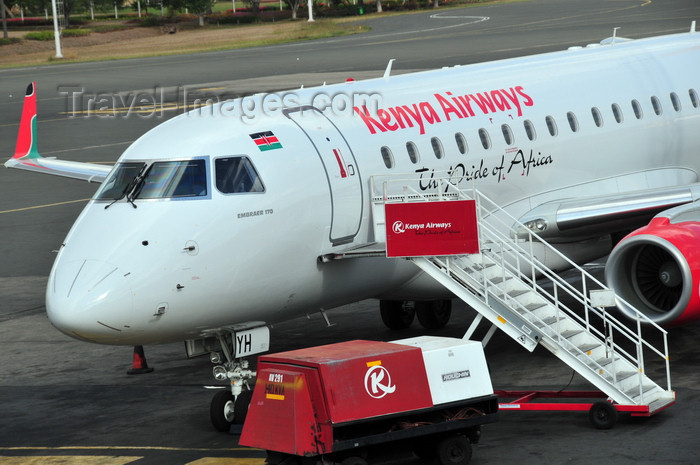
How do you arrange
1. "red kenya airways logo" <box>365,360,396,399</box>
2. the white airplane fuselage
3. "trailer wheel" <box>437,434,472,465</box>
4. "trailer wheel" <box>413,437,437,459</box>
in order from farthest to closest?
1. the white airplane fuselage
2. "trailer wheel" <box>413,437,437,459</box>
3. "trailer wheel" <box>437,434,472,465</box>
4. "red kenya airways logo" <box>365,360,396,399</box>

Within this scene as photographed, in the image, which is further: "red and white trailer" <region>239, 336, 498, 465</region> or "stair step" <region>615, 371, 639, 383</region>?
"stair step" <region>615, 371, 639, 383</region>

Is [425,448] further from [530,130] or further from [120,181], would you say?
[530,130]

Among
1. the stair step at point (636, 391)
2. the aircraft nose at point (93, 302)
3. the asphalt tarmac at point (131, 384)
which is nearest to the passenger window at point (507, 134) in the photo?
the asphalt tarmac at point (131, 384)

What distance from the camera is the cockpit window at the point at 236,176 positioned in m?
16.1

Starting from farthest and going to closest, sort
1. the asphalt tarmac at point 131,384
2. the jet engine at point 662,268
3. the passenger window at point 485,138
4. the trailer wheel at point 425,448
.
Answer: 1. the passenger window at point 485,138
2. the jet engine at point 662,268
3. the asphalt tarmac at point 131,384
4. the trailer wheel at point 425,448

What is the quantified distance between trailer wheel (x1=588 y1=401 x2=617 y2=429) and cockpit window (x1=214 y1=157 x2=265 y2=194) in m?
5.67

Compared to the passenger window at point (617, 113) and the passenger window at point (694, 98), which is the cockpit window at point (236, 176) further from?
the passenger window at point (694, 98)

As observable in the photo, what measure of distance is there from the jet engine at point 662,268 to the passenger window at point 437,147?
3.31 metres

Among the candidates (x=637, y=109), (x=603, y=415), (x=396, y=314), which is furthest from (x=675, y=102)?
(x=603, y=415)

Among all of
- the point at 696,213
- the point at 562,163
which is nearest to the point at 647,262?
the point at 696,213

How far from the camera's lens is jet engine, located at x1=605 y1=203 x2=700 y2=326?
17.4 m

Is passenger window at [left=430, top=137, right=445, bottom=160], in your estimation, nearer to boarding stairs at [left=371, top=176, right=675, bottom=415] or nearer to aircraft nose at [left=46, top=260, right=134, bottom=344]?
boarding stairs at [left=371, top=176, right=675, bottom=415]

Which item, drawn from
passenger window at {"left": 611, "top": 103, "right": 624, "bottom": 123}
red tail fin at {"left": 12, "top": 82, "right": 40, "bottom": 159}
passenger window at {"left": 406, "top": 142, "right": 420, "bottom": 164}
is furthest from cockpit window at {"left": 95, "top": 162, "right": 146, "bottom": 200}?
passenger window at {"left": 611, "top": 103, "right": 624, "bottom": 123}

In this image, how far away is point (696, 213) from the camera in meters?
18.6
